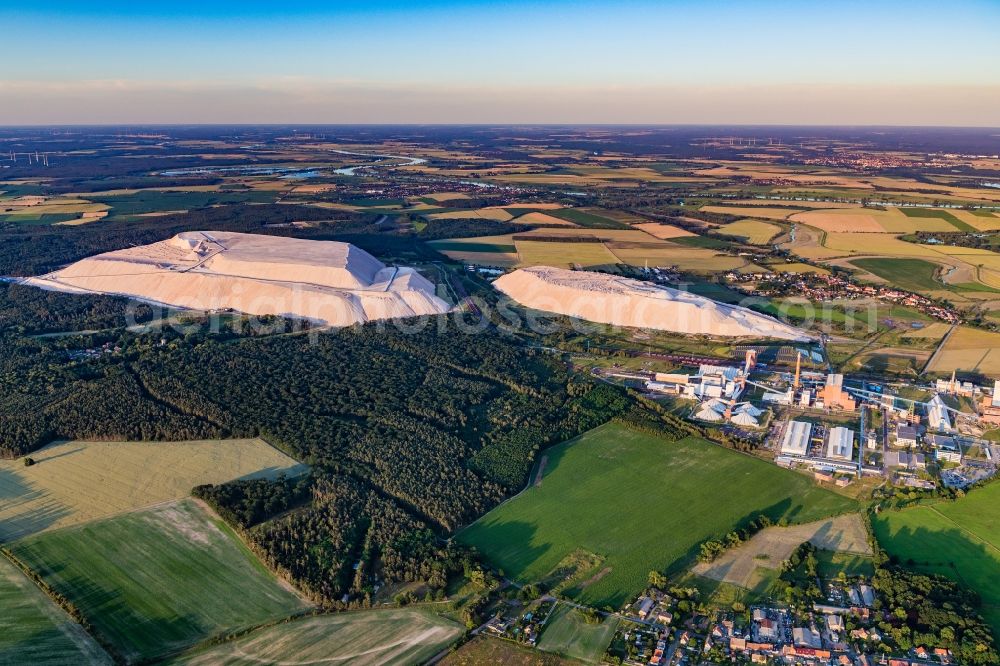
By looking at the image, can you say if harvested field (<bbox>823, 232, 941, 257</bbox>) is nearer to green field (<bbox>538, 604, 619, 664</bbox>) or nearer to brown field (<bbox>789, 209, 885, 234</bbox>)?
brown field (<bbox>789, 209, 885, 234</bbox>)

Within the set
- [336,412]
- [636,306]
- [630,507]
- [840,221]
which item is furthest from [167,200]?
[630,507]

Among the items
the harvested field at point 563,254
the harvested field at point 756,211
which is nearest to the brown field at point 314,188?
the harvested field at point 563,254

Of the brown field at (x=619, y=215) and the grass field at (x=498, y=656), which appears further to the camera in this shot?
the brown field at (x=619, y=215)

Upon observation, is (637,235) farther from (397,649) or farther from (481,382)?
(397,649)

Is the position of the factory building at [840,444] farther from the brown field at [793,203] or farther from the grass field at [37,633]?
the brown field at [793,203]

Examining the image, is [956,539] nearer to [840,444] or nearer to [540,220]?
[840,444]

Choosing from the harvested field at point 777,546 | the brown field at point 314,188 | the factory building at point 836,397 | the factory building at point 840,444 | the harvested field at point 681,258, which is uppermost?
the brown field at point 314,188
